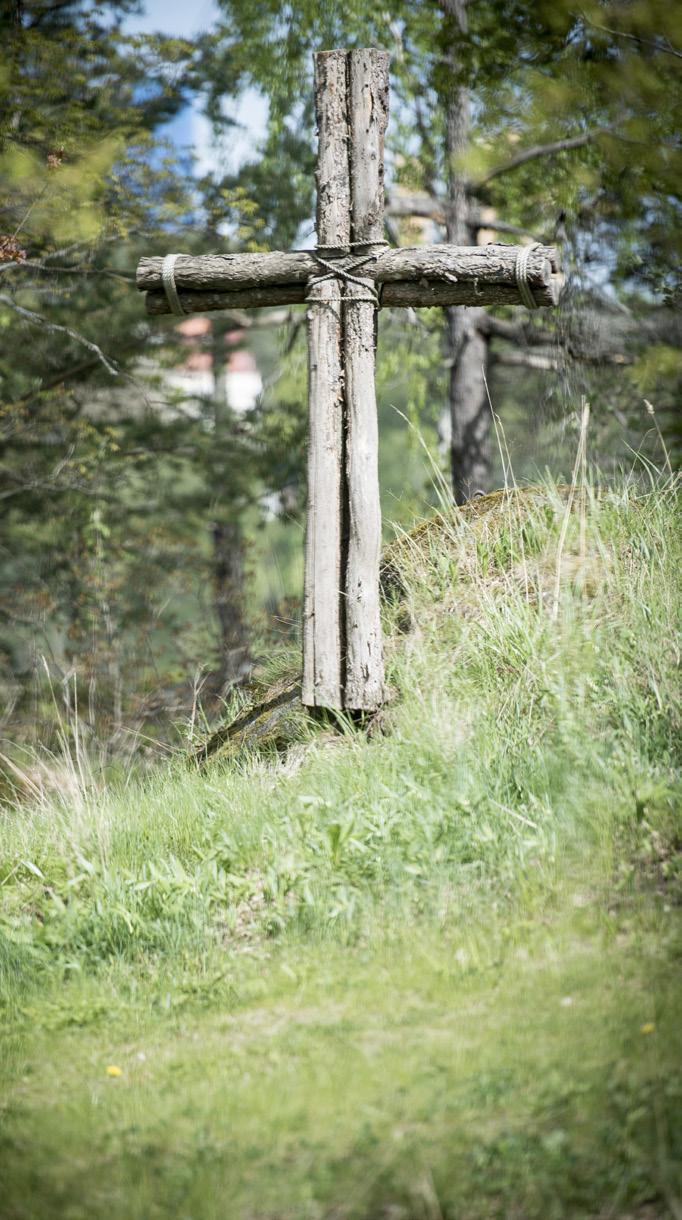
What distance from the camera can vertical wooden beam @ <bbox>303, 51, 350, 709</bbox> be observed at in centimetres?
500

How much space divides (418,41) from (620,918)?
10.2 m

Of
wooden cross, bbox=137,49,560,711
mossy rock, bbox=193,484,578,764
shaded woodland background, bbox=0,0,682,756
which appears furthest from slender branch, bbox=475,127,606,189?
wooden cross, bbox=137,49,560,711

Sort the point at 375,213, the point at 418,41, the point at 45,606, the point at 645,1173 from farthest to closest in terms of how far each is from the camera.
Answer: the point at 45,606
the point at 418,41
the point at 375,213
the point at 645,1173

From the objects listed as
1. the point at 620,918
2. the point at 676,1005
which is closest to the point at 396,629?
the point at 620,918

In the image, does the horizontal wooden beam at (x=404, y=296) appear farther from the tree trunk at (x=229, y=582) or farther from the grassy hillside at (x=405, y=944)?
the tree trunk at (x=229, y=582)

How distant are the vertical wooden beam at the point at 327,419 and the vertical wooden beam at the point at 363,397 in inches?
1.8

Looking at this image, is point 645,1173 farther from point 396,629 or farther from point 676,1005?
point 396,629

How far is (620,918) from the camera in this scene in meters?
3.32

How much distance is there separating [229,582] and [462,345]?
4.53 metres

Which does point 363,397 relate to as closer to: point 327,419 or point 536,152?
point 327,419

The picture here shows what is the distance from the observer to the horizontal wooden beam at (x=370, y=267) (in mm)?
4941

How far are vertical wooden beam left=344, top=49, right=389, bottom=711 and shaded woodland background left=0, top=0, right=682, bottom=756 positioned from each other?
1.90 m

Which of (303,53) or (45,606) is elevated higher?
(303,53)

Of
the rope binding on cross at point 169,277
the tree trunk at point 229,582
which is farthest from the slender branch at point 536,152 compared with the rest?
the rope binding on cross at point 169,277
